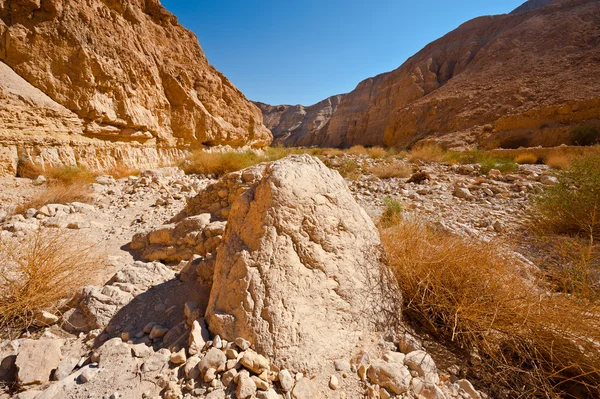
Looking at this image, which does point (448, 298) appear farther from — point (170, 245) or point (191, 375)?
point (170, 245)

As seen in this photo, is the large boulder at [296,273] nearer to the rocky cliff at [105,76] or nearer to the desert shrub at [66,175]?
the desert shrub at [66,175]

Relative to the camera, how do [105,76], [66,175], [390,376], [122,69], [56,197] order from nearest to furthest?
1. [390,376]
2. [56,197]
3. [66,175]
4. [105,76]
5. [122,69]

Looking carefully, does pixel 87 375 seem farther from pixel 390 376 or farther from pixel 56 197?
pixel 56 197

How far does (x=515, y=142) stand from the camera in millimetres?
13570

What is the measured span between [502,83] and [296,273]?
24328mm

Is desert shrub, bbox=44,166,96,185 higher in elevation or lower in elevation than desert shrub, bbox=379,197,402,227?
higher

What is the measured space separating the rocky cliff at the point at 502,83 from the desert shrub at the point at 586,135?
0.91 metres

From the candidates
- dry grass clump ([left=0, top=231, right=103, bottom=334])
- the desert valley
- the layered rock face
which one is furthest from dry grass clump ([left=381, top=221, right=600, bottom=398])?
the layered rock face

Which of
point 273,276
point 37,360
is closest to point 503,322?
point 273,276

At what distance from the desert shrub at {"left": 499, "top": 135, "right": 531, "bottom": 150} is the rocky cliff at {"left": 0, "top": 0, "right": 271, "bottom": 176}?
51.7 ft

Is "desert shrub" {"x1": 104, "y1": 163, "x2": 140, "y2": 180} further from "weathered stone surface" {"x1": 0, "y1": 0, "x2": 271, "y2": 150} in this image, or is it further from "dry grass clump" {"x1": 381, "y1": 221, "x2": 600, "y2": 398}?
"dry grass clump" {"x1": 381, "y1": 221, "x2": 600, "y2": 398}

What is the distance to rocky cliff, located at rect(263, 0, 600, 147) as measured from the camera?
Result: 44.3 feet

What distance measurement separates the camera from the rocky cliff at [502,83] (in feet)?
44.3

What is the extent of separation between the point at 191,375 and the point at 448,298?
4.36ft
